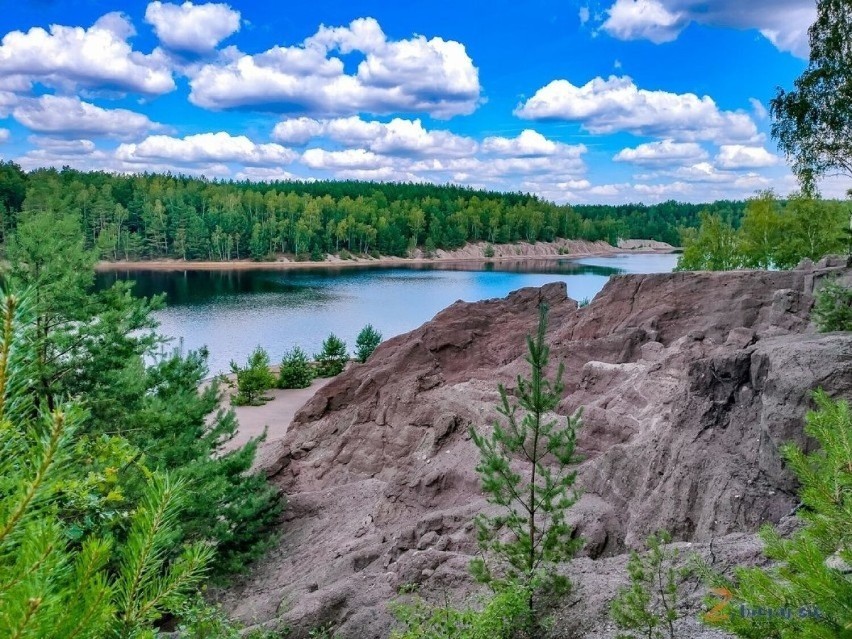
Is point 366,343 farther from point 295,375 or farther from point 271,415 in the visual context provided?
point 271,415

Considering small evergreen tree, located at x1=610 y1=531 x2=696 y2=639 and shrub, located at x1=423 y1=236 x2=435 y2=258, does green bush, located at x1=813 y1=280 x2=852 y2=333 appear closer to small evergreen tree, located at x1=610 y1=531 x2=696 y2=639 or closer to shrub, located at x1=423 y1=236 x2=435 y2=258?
small evergreen tree, located at x1=610 y1=531 x2=696 y2=639

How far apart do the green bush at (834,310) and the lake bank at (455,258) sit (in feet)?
280

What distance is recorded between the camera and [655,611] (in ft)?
21.0

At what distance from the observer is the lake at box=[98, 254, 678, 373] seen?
4384cm

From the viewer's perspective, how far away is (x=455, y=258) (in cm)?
13212

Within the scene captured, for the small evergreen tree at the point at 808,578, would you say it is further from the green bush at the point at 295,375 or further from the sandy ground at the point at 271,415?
the green bush at the point at 295,375

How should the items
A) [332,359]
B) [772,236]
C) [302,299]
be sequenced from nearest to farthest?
1. [332,359]
2. [772,236]
3. [302,299]

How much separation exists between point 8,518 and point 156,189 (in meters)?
122

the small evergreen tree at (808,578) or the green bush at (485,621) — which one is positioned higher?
the small evergreen tree at (808,578)

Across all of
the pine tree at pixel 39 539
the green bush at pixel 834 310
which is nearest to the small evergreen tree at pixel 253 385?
the green bush at pixel 834 310

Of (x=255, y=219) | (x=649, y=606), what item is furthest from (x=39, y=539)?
(x=255, y=219)

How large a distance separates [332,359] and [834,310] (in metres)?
27.0

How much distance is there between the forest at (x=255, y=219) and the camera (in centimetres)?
9938

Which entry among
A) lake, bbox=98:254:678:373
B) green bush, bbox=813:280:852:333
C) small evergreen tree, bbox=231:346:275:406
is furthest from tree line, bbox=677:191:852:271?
green bush, bbox=813:280:852:333
